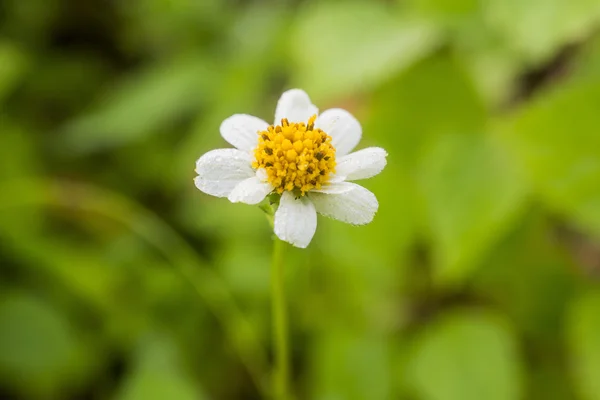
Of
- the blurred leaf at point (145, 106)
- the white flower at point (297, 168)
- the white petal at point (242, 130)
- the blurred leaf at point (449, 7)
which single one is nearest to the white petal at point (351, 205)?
the white flower at point (297, 168)

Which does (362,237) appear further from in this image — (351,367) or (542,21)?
(542,21)

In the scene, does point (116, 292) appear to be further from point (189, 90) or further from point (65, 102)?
point (65, 102)

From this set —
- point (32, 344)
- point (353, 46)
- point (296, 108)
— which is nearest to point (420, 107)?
point (353, 46)

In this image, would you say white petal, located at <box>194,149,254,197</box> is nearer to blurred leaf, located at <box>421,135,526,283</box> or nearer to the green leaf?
blurred leaf, located at <box>421,135,526,283</box>

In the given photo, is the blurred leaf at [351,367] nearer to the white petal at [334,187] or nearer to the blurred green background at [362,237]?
the blurred green background at [362,237]

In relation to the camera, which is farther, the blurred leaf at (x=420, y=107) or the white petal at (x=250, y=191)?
the blurred leaf at (x=420, y=107)

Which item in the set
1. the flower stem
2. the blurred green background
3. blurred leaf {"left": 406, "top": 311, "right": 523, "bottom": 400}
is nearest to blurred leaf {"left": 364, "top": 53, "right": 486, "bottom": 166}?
the blurred green background

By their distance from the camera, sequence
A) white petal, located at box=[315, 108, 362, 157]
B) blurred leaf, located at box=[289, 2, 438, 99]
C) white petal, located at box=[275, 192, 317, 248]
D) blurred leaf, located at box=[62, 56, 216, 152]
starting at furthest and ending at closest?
1. blurred leaf, located at box=[62, 56, 216, 152]
2. blurred leaf, located at box=[289, 2, 438, 99]
3. white petal, located at box=[315, 108, 362, 157]
4. white petal, located at box=[275, 192, 317, 248]

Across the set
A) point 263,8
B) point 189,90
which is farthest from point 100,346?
point 263,8
